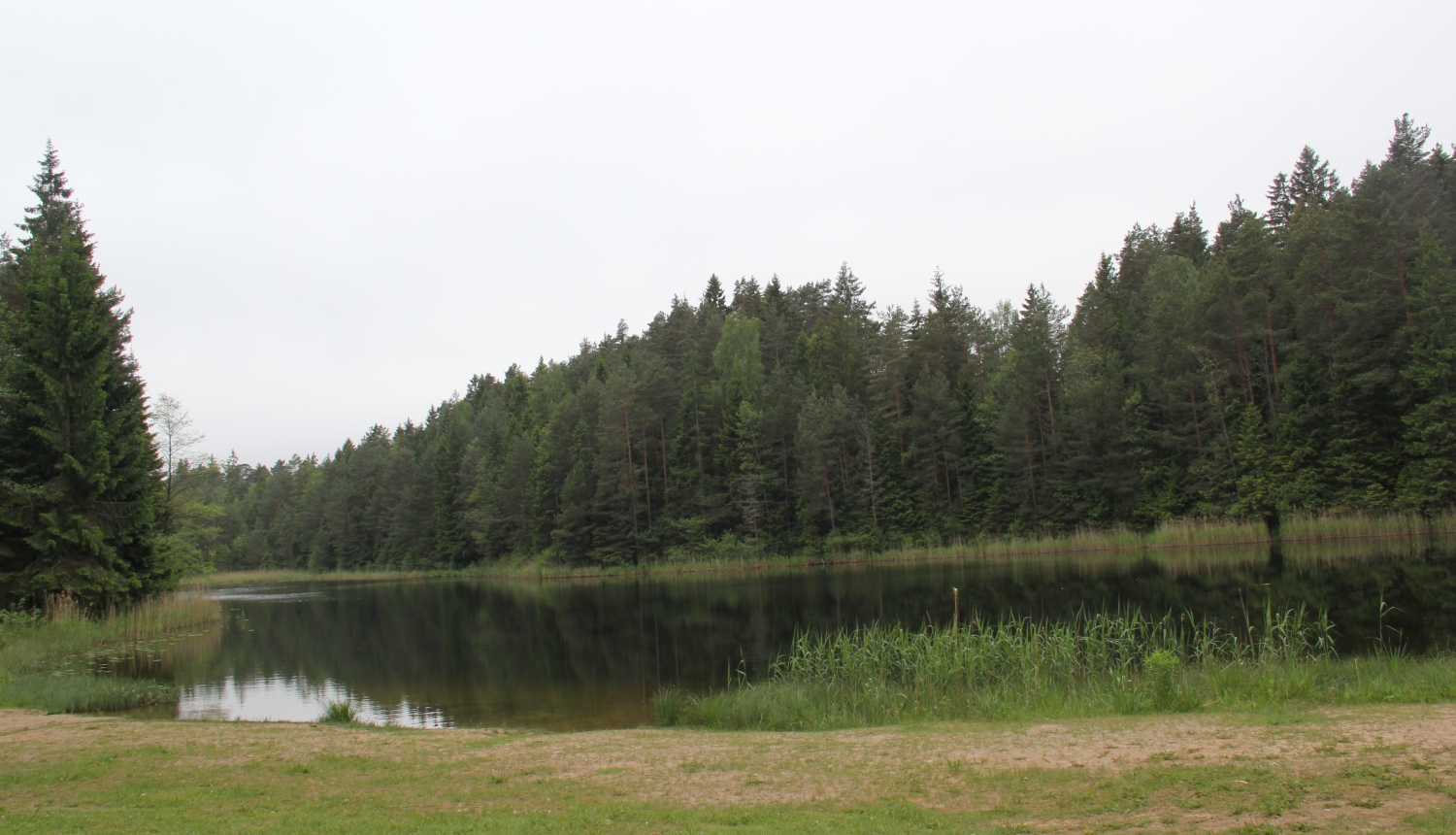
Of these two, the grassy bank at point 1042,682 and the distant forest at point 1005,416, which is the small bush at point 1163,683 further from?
the distant forest at point 1005,416

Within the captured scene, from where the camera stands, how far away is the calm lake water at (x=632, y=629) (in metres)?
17.8

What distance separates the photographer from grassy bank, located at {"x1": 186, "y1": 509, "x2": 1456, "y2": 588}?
Result: 36969mm

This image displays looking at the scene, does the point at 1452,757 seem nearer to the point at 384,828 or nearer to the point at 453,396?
the point at 384,828

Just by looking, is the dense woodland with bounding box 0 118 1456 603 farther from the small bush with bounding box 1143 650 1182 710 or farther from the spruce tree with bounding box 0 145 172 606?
the small bush with bounding box 1143 650 1182 710

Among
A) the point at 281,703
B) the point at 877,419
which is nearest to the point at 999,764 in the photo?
the point at 281,703

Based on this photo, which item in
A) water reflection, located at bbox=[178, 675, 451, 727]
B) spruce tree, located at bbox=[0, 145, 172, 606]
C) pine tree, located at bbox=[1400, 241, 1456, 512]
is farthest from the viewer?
pine tree, located at bbox=[1400, 241, 1456, 512]

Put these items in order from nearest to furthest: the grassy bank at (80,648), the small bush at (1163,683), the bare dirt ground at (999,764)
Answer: the bare dirt ground at (999,764), the small bush at (1163,683), the grassy bank at (80,648)

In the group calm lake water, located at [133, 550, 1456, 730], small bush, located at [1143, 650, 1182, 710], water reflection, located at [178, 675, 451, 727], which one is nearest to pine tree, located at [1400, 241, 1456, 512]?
calm lake water, located at [133, 550, 1456, 730]

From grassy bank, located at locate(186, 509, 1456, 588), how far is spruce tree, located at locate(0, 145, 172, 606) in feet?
66.1

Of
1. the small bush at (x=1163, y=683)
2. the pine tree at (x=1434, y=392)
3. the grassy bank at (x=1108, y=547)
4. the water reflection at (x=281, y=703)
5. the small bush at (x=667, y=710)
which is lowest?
the grassy bank at (x=1108, y=547)

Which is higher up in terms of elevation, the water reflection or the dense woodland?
the dense woodland

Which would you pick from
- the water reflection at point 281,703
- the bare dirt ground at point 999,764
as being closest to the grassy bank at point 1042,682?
the bare dirt ground at point 999,764

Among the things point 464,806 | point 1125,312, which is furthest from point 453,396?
point 464,806

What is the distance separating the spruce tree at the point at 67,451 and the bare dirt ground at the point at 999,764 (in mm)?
16579
